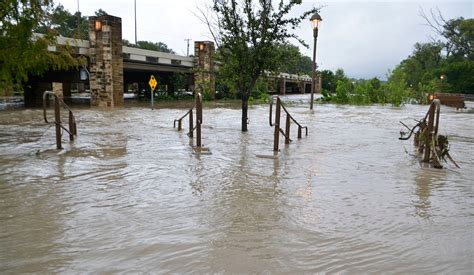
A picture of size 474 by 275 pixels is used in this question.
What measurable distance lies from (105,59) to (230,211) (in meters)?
21.2

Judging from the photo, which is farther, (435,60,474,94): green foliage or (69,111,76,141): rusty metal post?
(435,60,474,94): green foliage

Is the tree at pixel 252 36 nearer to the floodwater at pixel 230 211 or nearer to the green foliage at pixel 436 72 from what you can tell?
the floodwater at pixel 230 211

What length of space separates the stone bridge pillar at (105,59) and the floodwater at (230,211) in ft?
51.8

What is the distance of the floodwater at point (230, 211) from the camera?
12.1 ft

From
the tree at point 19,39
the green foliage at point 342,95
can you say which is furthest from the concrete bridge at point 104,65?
the tree at point 19,39

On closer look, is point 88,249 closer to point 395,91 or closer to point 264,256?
point 264,256

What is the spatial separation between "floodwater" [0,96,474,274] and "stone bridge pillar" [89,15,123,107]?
51.8 ft

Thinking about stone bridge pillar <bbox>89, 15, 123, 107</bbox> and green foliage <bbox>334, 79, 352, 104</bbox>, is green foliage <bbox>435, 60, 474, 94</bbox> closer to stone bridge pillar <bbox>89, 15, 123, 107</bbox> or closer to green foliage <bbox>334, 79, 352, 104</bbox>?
green foliage <bbox>334, 79, 352, 104</bbox>

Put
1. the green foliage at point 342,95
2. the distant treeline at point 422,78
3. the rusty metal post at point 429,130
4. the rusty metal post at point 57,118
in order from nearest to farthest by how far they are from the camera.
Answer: the rusty metal post at point 429,130 < the rusty metal post at point 57,118 < the distant treeline at point 422,78 < the green foliage at point 342,95

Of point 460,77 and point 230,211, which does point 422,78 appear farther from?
point 230,211

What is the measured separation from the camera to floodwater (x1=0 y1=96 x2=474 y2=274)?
12.1ft

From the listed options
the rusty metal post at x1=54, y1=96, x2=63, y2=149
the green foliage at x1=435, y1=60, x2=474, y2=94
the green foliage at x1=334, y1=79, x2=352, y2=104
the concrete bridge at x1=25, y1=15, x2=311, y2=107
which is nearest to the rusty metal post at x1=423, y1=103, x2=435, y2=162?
the rusty metal post at x1=54, y1=96, x2=63, y2=149

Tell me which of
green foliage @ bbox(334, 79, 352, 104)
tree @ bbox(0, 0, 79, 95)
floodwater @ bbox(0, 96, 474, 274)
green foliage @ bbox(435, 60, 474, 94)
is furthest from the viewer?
green foliage @ bbox(435, 60, 474, 94)

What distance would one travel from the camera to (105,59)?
24250 millimetres
